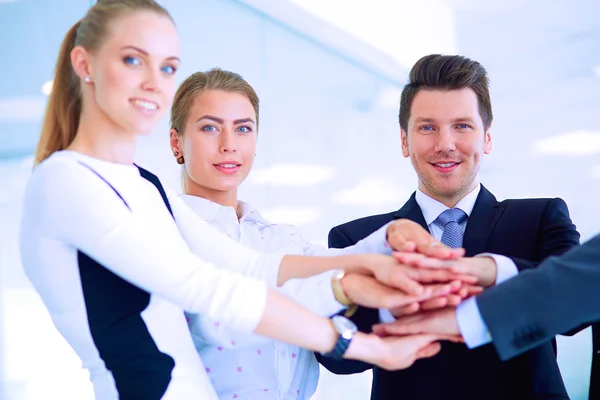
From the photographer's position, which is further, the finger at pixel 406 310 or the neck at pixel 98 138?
the finger at pixel 406 310

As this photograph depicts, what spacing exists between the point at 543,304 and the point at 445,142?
749mm

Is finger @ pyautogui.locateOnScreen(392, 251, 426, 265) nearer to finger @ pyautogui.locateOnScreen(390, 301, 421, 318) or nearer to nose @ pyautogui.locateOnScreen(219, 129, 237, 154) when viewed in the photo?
finger @ pyautogui.locateOnScreen(390, 301, 421, 318)

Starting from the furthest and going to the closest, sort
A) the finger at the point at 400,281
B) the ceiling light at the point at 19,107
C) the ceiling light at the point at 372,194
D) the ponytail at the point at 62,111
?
1. the ceiling light at the point at 372,194
2. the ceiling light at the point at 19,107
3. the finger at the point at 400,281
4. the ponytail at the point at 62,111

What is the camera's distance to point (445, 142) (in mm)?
2182

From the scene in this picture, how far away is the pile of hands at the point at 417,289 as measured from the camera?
161 centimetres

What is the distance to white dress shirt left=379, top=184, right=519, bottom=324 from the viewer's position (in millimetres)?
1622

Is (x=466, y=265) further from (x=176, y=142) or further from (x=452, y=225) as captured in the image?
(x=176, y=142)

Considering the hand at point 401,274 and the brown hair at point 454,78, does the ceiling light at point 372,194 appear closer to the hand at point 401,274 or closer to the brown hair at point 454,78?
the brown hair at point 454,78

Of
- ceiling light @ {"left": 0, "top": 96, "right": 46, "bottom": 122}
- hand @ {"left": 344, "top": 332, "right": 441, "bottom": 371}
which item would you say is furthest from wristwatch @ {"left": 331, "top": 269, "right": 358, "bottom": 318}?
ceiling light @ {"left": 0, "top": 96, "right": 46, "bottom": 122}

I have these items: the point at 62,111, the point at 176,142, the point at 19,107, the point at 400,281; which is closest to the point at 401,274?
the point at 400,281

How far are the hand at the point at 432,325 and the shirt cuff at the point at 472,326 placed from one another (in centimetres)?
2

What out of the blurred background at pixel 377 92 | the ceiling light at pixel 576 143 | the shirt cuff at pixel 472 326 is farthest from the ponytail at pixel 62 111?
the ceiling light at pixel 576 143

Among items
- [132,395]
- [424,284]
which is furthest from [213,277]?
[424,284]

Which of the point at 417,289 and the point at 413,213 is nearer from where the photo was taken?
the point at 417,289
